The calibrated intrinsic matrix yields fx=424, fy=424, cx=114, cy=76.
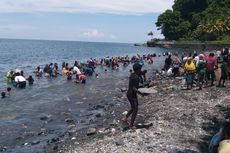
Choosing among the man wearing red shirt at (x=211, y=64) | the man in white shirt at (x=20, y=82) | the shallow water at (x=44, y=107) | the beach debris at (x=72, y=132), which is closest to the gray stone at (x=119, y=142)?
the shallow water at (x=44, y=107)

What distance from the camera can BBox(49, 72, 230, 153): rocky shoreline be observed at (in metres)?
14.1

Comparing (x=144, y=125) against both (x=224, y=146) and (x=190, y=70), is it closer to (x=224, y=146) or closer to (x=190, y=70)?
(x=224, y=146)

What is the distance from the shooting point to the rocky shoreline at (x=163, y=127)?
14148 millimetres

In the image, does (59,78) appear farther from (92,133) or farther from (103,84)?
(92,133)

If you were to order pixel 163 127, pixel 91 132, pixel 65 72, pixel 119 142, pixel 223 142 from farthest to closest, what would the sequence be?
pixel 65 72 < pixel 91 132 < pixel 163 127 < pixel 119 142 < pixel 223 142

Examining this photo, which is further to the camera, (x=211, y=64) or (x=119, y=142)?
(x=211, y=64)

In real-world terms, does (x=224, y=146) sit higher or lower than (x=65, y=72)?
higher

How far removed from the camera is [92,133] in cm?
1719

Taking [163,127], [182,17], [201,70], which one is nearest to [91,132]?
[163,127]

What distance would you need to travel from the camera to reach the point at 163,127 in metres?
16.2

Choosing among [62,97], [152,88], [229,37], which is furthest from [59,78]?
[229,37]

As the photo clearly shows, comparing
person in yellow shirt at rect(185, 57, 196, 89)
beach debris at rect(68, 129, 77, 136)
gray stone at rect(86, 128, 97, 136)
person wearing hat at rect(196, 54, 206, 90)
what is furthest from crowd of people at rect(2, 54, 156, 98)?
gray stone at rect(86, 128, 97, 136)

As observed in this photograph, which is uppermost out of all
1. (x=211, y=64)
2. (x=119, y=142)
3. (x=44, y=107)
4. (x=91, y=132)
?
(x=211, y=64)

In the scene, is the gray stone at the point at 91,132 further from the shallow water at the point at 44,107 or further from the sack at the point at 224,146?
the sack at the point at 224,146
